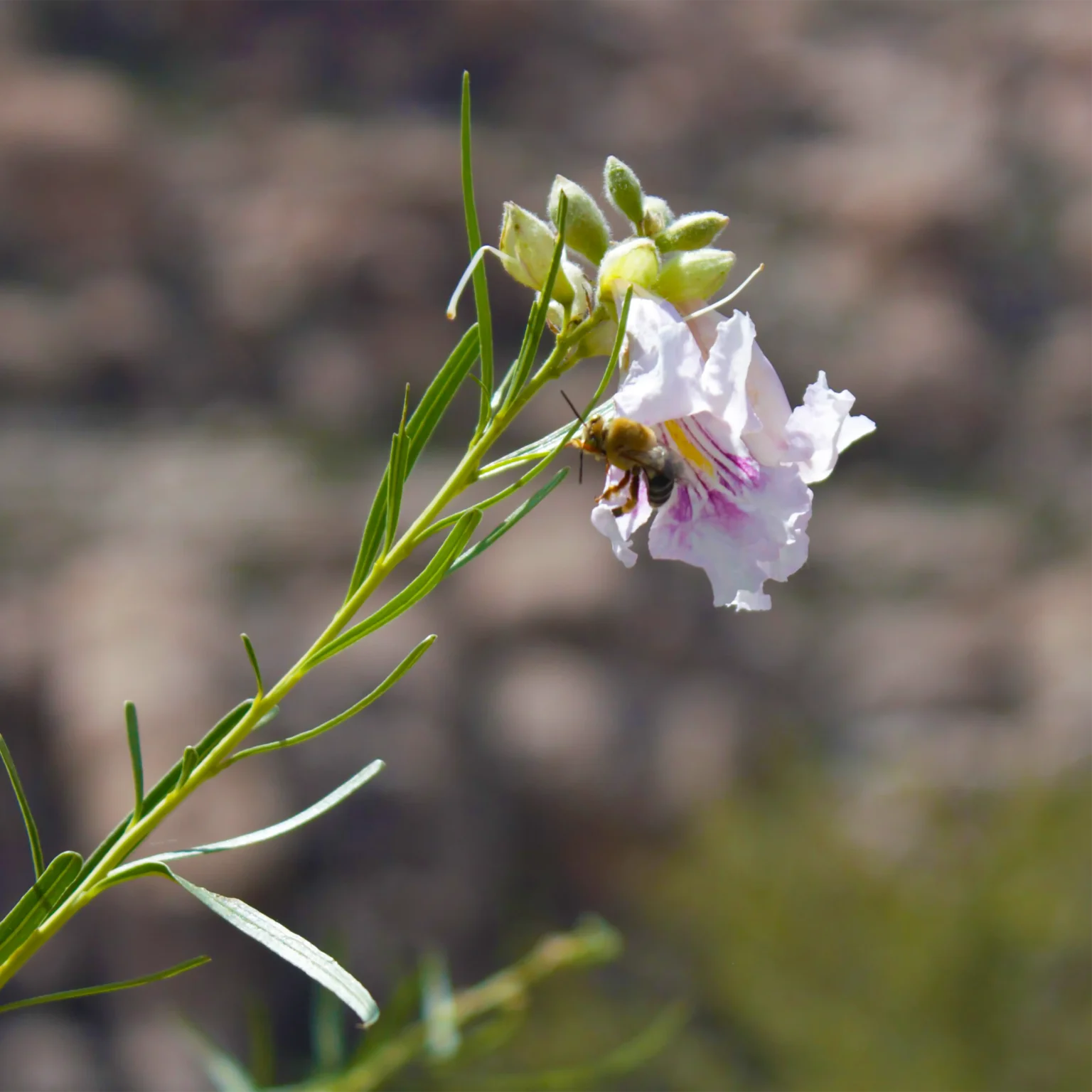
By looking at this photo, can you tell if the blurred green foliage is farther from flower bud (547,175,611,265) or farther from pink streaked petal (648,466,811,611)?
flower bud (547,175,611,265)

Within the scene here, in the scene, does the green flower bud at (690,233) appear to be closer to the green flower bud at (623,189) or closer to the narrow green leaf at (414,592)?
the green flower bud at (623,189)

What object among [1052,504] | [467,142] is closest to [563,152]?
[1052,504]

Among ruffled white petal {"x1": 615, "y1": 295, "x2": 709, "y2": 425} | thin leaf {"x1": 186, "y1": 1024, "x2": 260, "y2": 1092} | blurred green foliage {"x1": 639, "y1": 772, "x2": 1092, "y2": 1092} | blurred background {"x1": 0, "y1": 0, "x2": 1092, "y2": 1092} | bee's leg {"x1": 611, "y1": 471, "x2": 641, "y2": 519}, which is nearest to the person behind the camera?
ruffled white petal {"x1": 615, "y1": 295, "x2": 709, "y2": 425}

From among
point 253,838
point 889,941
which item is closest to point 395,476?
point 253,838

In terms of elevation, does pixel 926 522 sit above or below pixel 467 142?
below

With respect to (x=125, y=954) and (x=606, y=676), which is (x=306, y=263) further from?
(x=125, y=954)

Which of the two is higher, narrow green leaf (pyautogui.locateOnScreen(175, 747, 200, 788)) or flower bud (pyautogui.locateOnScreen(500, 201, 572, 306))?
flower bud (pyautogui.locateOnScreen(500, 201, 572, 306))

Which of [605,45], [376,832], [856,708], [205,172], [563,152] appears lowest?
[376,832]

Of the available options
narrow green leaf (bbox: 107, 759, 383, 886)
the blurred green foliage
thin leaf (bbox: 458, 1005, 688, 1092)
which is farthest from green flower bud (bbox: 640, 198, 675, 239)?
the blurred green foliage
